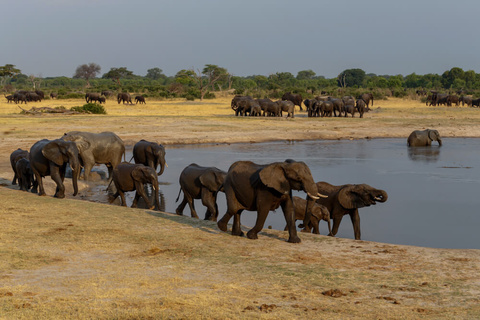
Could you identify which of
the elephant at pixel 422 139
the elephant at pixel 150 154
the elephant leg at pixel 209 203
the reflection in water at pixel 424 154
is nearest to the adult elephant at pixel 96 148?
the elephant at pixel 150 154

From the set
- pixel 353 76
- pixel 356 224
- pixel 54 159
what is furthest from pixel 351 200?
pixel 353 76

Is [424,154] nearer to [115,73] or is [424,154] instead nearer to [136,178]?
[136,178]

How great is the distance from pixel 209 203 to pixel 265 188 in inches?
114

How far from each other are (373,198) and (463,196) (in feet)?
18.4

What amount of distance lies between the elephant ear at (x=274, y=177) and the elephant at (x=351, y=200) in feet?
9.20

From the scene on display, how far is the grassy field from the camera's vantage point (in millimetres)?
5961

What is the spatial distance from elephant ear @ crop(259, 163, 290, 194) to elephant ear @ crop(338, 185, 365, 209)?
2.87 metres

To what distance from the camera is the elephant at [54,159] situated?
12711 millimetres

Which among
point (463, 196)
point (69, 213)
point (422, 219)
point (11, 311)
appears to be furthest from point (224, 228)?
point (463, 196)

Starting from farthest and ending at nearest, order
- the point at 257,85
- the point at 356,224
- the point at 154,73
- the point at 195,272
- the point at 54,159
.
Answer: the point at 154,73, the point at 257,85, the point at 54,159, the point at 356,224, the point at 195,272

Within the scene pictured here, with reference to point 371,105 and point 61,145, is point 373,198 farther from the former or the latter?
point 371,105

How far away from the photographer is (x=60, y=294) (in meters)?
6.32

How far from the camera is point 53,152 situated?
12734 mm

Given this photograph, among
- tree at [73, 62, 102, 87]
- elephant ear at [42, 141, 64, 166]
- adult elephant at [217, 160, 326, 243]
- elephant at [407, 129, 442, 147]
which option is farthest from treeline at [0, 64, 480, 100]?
adult elephant at [217, 160, 326, 243]
